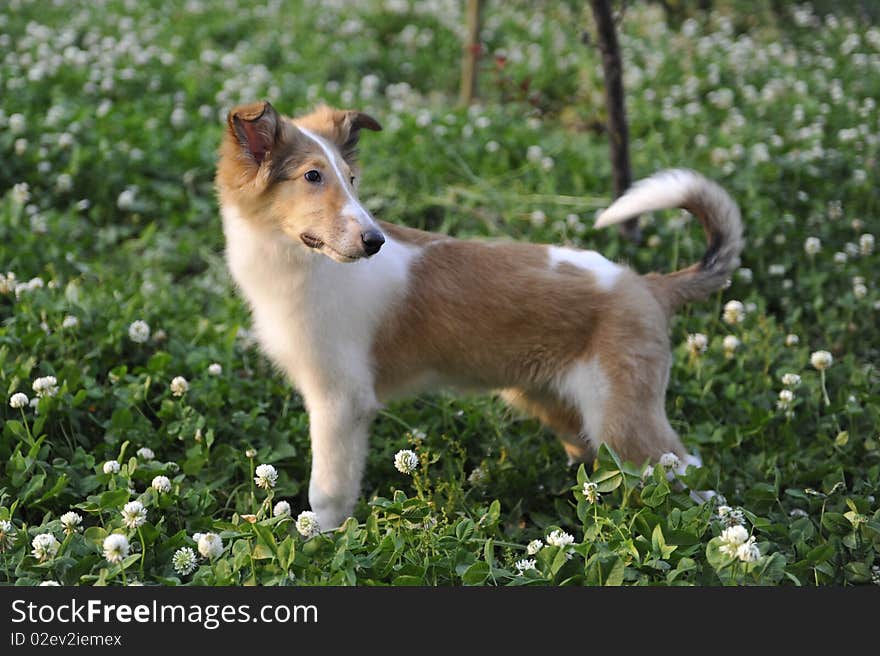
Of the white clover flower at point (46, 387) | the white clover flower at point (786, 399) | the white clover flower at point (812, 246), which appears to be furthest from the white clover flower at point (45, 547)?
the white clover flower at point (812, 246)

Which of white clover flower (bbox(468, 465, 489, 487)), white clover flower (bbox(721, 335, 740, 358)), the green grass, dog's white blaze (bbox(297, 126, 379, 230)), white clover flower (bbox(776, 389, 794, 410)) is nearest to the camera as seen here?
the green grass

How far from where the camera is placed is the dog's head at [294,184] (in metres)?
3.43

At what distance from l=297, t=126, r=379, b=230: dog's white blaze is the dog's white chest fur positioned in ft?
1.09

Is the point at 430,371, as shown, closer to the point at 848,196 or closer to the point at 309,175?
the point at 309,175

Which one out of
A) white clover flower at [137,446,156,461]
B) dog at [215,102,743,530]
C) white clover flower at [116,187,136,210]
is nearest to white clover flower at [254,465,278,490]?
dog at [215,102,743,530]

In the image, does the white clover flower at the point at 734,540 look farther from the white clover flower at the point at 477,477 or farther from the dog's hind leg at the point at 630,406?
the white clover flower at the point at 477,477

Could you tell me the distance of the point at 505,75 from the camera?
28.7ft

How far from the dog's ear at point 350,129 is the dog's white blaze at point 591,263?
89cm

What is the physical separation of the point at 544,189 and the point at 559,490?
2704 mm

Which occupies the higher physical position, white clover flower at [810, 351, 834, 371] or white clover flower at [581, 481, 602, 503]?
white clover flower at [581, 481, 602, 503]

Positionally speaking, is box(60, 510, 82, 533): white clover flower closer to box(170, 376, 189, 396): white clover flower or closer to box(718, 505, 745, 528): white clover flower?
box(170, 376, 189, 396): white clover flower

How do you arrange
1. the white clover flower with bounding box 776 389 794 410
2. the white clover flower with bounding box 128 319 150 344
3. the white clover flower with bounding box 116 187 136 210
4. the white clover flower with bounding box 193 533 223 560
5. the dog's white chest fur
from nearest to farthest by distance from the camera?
the white clover flower with bounding box 193 533 223 560
the dog's white chest fur
the white clover flower with bounding box 776 389 794 410
the white clover flower with bounding box 128 319 150 344
the white clover flower with bounding box 116 187 136 210

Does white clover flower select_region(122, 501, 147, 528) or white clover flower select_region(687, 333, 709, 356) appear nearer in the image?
white clover flower select_region(122, 501, 147, 528)

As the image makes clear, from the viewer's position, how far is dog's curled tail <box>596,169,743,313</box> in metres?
4.05
